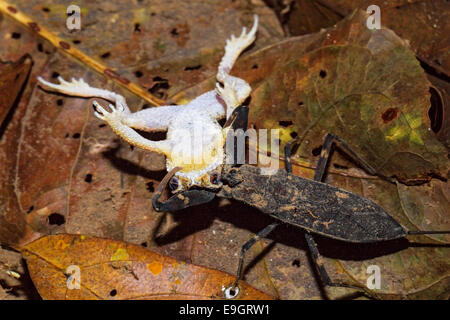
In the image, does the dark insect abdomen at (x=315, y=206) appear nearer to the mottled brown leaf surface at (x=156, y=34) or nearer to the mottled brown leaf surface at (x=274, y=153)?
the mottled brown leaf surface at (x=274, y=153)

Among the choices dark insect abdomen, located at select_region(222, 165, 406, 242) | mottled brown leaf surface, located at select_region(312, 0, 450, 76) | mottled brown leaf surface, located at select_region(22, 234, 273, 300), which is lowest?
mottled brown leaf surface, located at select_region(22, 234, 273, 300)

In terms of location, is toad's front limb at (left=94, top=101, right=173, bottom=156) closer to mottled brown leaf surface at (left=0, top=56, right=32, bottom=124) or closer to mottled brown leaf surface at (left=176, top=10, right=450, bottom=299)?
mottled brown leaf surface at (left=176, top=10, right=450, bottom=299)

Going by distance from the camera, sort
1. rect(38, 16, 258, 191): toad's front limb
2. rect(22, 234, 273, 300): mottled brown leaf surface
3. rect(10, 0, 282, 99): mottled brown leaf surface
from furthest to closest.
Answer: rect(10, 0, 282, 99): mottled brown leaf surface < rect(38, 16, 258, 191): toad's front limb < rect(22, 234, 273, 300): mottled brown leaf surface

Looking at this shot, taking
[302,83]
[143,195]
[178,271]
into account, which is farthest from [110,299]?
[302,83]

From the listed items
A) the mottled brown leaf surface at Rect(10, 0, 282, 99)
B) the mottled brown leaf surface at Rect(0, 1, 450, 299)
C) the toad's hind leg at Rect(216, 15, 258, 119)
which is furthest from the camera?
the mottled brown leaf surface at Rect(10, 0, 282, 99)

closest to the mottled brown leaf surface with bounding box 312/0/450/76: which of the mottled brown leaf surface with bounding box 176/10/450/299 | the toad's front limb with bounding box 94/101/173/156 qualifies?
the mottled brown leaf surface with bounding box 176/10/450/299

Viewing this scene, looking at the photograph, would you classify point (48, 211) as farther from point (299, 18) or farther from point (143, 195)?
point (299, 18)
